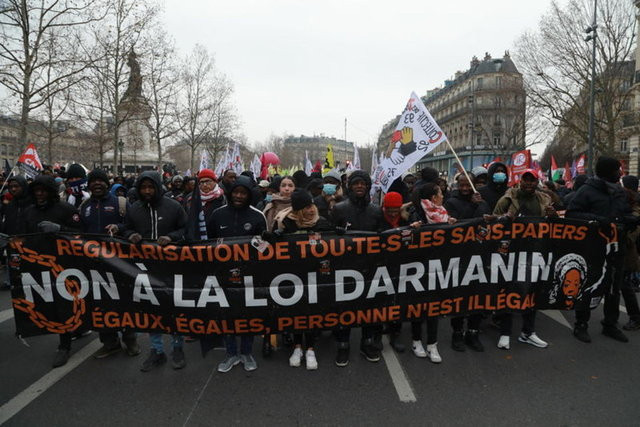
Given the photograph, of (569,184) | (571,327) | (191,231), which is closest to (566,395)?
(571,327)

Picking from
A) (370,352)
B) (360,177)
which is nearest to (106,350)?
(370,352)

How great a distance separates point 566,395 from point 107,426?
3669mm

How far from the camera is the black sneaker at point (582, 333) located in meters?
4.38

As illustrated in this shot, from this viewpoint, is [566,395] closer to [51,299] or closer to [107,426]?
[107,426]

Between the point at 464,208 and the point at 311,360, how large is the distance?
96.2 inches

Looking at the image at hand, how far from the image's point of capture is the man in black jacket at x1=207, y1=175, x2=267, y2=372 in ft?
12.7

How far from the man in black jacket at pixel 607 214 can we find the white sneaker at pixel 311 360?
2.88m

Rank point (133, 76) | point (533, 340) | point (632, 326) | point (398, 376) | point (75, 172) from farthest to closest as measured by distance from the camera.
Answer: point (133, 76), point (75, 172), point (632, 326), point (533, 340), point (398, 376)

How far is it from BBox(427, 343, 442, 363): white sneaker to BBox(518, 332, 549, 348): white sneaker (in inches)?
43.8

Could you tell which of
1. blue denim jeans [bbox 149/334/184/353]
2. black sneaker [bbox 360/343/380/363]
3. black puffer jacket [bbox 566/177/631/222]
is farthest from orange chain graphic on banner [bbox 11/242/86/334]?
black puffer jacket [bbox 566/177/631/222]

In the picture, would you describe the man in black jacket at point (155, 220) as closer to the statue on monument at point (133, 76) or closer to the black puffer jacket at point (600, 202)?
the black puffer jacket at point (600, 202)

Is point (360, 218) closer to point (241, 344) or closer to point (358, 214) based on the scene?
point (358, 214)

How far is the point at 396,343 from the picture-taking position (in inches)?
168

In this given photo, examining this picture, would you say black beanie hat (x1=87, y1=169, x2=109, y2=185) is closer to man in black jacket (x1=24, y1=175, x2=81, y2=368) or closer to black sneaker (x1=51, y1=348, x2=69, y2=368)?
man in black jacket (x1=24, y1=175, x2=81, y2=368)
